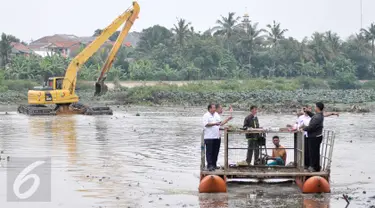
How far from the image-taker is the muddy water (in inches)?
661

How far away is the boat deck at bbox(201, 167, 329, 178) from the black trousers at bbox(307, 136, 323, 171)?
24 centimetres

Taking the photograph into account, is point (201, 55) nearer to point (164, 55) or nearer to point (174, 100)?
point (164, 55)

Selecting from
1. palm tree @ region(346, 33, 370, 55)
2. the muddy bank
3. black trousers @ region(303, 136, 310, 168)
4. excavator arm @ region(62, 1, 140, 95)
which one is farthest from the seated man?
palm tree @ region(346, 33, 370, 55)

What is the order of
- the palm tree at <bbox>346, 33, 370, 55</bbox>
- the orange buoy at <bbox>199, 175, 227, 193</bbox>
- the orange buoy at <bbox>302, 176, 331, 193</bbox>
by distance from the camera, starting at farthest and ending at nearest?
1. the palm tree at <bbox>346, 33, 370, 55</bbox>
2. the orange buoy at <bbox>199, 175, 227, 193</bbox>
3. the orange buoy at <bbox>302, 176, 331, 193</bbox>

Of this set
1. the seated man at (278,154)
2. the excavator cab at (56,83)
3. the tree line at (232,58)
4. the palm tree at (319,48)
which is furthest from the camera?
the palm tree at (319,48)

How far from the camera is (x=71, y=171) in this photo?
69.8 feet

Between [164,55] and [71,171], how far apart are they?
262 ft

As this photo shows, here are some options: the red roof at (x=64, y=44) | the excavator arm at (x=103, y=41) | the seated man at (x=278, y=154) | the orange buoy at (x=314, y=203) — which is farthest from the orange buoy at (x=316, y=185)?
the red roof at (x=64, y=44)

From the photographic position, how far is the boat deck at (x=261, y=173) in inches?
683

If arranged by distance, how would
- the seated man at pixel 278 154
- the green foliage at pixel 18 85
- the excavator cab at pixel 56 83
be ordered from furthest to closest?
the green foliage at pixel 18 85 → the excavator cab at pixel 56 83 → the seated man at pixel 278 154

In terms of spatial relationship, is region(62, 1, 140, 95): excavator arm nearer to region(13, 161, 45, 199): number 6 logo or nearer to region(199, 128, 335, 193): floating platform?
region(13, 161, 45, 199): number 6 logo

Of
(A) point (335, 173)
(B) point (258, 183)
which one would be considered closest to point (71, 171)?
(B) point (258, 183)

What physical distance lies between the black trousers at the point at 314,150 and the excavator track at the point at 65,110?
31.5 metres

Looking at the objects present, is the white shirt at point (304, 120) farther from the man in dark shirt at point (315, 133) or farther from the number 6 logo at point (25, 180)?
the number 6 logo at point (25, 180)
